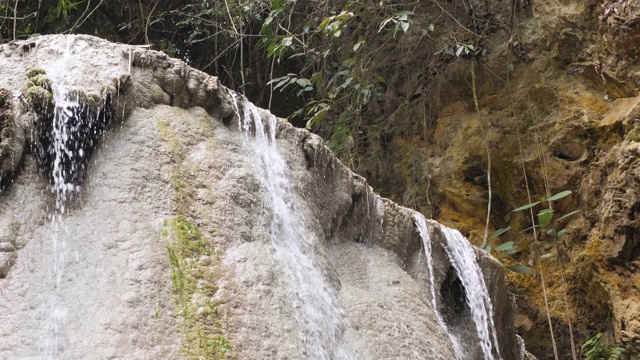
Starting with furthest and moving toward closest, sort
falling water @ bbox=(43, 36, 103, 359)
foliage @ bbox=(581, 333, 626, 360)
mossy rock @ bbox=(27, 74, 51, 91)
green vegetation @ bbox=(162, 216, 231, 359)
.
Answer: foliage @ bbox=(581, 333, 626, 360)
mossy rock @ bbox=(27, 74, 51, 91)
falling water @ bbox=(43, 36, 103, 359)
green vegetation @ bbox=(162, 216, 231, 359)

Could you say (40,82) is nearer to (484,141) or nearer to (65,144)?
(65,144)

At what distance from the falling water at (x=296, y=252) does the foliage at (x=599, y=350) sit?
2948 millimetres

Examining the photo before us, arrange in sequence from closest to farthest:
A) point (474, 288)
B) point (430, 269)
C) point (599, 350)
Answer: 1. point (430, 269)
2. point (474, 288)
3. point (599, 350)

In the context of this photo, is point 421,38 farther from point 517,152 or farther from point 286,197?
point 286,197

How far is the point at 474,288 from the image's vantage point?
5.18 meters

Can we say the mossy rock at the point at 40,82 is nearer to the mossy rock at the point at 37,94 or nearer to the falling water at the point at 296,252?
the mossy rock at the point at 37,94

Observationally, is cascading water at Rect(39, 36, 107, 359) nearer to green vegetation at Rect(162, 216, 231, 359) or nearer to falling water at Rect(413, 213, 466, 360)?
green vegetation at Rect(162, 216, 231, 359)

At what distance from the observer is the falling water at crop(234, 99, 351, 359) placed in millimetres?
3617

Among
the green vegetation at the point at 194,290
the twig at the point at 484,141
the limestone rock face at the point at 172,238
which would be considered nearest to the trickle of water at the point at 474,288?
the limestone rock face at the point at 172,238

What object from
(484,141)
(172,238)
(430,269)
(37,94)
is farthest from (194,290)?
(484,141)

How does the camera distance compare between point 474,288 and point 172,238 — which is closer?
point 172,238

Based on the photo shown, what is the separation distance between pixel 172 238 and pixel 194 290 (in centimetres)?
29

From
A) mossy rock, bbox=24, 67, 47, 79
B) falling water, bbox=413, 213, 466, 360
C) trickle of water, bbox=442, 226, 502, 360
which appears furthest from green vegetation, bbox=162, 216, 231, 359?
trickle of water, bbox=442, 226, 502, 360

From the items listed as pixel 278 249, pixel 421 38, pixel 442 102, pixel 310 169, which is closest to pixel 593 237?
pixel 442 102
